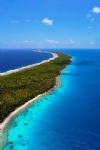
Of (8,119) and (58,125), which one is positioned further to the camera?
(8,119)

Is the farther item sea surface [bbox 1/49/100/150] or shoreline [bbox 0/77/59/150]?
shoreline [bbox 0/77/59/150]

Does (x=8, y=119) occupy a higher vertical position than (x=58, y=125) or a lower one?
lower

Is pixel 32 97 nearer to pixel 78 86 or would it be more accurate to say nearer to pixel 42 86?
pixel 42 86

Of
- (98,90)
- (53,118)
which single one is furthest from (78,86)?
(53,118)

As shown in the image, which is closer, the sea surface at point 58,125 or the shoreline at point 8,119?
the sea surface at point 58,125

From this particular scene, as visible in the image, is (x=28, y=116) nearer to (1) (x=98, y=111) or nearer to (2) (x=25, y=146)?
(2) (x=25, y=146)

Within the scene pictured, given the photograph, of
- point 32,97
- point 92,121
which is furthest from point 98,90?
point 92,121

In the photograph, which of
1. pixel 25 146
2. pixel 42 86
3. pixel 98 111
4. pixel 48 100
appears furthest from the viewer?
pixel 42 86

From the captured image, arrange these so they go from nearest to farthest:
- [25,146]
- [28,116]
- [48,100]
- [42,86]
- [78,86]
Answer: [25,146], [28,116], [48,100], [42,86], [78,86]

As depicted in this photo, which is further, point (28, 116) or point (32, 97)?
point (32, 97)
